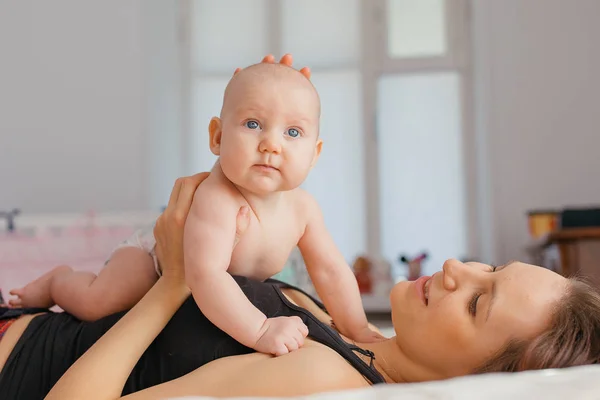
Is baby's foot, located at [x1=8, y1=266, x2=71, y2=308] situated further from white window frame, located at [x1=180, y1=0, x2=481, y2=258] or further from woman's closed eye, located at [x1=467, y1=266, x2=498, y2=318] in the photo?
white window frame, located at [x1=180, y1=0, x2=481, y2=258]

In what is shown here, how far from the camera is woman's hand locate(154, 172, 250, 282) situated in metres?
0.97

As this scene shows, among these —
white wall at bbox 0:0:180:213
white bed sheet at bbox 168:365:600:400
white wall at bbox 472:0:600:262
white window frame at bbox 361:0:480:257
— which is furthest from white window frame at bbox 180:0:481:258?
white bed sheet at bbox 168:365:600:400

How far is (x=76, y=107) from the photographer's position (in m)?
3.94

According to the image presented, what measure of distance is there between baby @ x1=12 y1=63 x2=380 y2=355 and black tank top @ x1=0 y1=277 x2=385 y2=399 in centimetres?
Answer: 5

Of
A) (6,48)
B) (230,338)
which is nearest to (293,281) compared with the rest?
(230,338)

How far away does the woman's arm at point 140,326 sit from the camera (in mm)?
818

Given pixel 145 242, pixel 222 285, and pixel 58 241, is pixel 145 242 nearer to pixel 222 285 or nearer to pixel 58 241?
pixel 222 285

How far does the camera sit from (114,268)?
3.76ft

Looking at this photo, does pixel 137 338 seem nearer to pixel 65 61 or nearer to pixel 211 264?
pixel 211 264

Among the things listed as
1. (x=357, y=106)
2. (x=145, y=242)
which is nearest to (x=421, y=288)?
(x=145, y=242)

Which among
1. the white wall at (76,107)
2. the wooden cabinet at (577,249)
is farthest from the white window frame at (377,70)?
the wooden cabinet at (577,249)

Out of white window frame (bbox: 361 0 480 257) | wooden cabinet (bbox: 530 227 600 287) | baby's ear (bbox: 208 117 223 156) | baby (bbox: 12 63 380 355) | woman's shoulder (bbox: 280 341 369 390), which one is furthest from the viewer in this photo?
white window frame (bbox: 361 0 480 257)

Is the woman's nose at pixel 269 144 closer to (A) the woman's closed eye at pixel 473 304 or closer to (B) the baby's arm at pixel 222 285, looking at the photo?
(B) the baby's arm at pixel 222 285

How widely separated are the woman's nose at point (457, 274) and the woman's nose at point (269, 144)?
29cm
